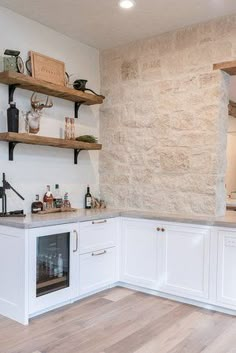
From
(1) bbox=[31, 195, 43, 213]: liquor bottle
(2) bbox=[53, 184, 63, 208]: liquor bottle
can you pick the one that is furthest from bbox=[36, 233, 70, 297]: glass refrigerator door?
(2) bbox=[53, 184, 63, 208]: liquor bottle

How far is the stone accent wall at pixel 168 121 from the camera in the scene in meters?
3.41

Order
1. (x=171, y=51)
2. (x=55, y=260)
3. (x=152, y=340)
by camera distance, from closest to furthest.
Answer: (x=152, y=340) → (x=55, y=260) → (x=171, y=51)

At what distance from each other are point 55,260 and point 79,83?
6.19 feet

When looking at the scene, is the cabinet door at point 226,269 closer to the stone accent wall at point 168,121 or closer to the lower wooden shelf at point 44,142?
the stone accent wall at point 168,121

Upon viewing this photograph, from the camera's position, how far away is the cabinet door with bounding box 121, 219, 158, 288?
11.3 feet

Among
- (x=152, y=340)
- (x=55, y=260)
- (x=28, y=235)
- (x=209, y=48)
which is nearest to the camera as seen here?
(x=152, y=340)

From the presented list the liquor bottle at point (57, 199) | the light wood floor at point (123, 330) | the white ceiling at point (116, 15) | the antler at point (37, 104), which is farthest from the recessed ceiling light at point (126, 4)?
the light wood floor at point (123, 330)

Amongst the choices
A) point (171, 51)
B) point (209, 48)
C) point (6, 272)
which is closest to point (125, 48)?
point (171, 51)

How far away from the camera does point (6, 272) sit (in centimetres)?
291

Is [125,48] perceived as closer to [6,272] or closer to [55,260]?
[55,260]

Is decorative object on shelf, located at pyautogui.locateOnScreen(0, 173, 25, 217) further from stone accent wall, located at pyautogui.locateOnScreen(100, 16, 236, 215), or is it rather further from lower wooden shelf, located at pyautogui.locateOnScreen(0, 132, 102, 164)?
stone accent wall, located at pyautogui.locateOnScreen(100, 16, 236, 215)

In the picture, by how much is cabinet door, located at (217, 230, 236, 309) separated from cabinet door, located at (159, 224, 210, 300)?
4.4 inches

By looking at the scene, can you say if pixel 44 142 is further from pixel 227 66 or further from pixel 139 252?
pixel 227 66

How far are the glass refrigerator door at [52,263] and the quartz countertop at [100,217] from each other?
0.15 meters
